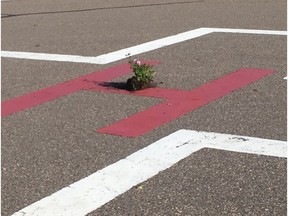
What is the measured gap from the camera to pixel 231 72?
387 inches

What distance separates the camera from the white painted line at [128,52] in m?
11.4

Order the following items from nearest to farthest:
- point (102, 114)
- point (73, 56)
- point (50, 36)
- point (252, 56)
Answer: point (102, 114) < point (252, 56) < point (73, 56) < point (50, 36)

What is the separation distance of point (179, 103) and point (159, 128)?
3.68 feet

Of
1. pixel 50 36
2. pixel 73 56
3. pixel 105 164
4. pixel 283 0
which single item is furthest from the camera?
pixel 283 0

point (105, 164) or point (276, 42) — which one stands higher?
point (105, 164)

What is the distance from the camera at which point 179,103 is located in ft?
26.7

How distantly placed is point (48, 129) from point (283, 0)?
14.1 m

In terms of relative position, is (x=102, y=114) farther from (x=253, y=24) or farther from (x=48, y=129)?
(x=253, y=24)

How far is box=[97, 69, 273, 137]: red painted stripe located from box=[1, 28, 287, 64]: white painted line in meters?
2.59

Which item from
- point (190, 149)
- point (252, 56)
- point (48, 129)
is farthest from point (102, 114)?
point (252, 56)

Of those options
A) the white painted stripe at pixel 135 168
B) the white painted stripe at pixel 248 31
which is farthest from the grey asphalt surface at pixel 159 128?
the white painted stripe at pixel 248 31

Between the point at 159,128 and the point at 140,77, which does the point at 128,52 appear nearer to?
the point at 140,77

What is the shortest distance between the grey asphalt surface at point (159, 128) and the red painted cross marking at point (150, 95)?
16 centimetres

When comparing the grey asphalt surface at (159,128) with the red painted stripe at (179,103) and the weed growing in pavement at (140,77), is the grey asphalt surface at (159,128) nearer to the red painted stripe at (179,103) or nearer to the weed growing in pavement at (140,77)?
the red painted stripe at (179,103)
